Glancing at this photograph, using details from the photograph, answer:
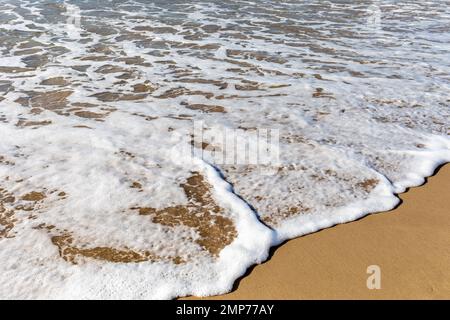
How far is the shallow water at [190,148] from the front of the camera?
8.05ft

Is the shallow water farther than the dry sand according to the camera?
Yes

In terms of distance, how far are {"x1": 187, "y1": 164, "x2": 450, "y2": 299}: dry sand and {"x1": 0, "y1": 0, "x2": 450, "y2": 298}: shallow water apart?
0.11m

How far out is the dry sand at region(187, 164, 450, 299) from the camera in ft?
7.14

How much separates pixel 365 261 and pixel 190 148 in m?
1.85

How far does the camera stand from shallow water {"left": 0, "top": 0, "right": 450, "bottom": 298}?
2453mm

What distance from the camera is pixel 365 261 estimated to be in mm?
2383

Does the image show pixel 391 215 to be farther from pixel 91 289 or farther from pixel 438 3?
pixel 438 3

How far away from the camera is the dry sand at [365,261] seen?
2.18 metres

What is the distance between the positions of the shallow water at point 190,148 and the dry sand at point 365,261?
0.36 ft

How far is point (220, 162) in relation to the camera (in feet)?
11.6

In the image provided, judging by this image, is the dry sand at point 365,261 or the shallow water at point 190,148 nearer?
the dry sand at point 365,261

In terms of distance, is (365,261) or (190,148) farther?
(190,148)

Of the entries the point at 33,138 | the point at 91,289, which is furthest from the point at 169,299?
the point at 33,138
